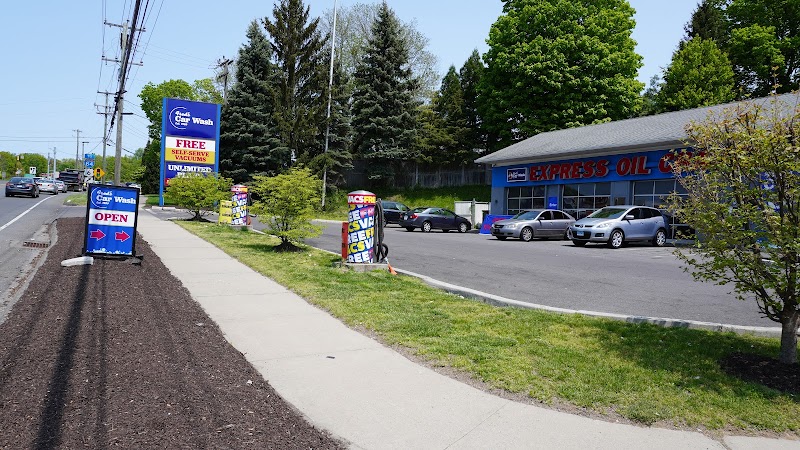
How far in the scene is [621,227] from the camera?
798 inches

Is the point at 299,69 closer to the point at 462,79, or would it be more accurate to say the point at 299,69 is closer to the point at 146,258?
the point at 462,79

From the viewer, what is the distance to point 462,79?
50.4 metres

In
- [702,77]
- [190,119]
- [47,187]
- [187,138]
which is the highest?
[702,77]

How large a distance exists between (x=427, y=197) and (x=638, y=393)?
43.1 meters

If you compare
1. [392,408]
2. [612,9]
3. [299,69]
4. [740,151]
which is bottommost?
[392,408]

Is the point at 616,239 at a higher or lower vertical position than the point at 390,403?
higher

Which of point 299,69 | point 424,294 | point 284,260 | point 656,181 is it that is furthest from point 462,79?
point 424,294

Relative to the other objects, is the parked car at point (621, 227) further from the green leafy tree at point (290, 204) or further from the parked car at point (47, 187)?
the parked car at point (47, 187)

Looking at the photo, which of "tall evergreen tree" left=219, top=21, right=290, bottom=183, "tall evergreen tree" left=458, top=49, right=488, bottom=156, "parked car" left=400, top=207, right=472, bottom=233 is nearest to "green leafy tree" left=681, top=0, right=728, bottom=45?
"tall evergreen tree" left=458, top=49, right=488, bottom=156

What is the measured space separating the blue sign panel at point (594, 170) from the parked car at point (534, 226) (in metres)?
4.25

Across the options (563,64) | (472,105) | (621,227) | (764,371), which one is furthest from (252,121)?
(764,371)

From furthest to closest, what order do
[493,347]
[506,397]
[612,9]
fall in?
[612,9]
[493,347]
[506,397]

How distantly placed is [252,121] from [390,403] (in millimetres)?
44718

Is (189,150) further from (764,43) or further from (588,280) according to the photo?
(764,43)
